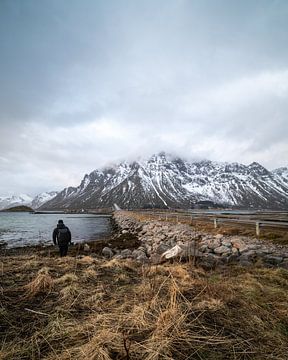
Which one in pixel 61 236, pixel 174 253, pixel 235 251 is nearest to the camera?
pixel 174 253

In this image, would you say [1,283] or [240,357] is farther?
[1,283]

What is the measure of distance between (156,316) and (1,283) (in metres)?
3.56

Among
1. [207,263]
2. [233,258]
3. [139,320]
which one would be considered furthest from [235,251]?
[139,320]

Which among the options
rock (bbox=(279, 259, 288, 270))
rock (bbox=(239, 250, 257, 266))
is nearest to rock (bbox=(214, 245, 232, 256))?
rock (bbox=(239, 250, 257, 266))

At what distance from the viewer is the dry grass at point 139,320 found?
100 inches

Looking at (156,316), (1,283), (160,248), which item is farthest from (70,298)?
(160,248)

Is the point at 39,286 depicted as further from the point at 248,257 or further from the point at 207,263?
the point at 248,257

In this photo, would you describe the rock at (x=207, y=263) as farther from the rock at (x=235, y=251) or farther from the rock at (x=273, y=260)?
the rock at (x=235, y=251)

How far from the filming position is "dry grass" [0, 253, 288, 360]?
2.55 meters

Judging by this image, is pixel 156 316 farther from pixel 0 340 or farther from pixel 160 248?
pixel 160 248

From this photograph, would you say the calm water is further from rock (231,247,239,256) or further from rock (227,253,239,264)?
rock (227,253,239,264)

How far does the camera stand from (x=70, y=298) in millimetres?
4039

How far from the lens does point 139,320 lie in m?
3.13

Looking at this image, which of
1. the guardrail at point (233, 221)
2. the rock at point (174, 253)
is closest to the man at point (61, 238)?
the rock at point (174, 253)
